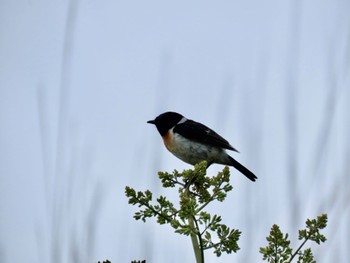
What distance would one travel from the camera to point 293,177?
10.3 feet

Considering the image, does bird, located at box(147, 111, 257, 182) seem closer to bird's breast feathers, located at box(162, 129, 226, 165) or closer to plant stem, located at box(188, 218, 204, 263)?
bird's breast feathers, located at box(162, 129, 226, 165)

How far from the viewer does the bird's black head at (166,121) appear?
6020mm

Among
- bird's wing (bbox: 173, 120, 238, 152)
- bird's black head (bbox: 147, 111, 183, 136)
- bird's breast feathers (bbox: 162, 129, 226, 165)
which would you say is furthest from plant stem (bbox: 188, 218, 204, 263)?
bird's black head (bbox: 147, 111, 183, 136)

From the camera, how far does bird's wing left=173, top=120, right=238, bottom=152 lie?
17.8ft

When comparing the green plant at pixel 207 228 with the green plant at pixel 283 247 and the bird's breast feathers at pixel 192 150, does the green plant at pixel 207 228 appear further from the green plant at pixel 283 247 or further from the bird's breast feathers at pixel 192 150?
the bird's breast feathers at pixel 192 150

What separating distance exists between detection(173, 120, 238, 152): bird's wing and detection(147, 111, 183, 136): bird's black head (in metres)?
0.24

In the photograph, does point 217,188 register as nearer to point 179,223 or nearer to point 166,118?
point 179,223

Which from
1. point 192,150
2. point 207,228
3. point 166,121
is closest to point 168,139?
point 192,150

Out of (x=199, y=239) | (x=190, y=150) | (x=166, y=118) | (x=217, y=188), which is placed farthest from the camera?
(x=166, y=118)

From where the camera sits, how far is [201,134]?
558 cm

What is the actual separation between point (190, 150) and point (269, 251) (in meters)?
3.73

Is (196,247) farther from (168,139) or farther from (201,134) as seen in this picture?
(168,139)

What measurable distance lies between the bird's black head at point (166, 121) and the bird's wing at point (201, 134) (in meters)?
0.24

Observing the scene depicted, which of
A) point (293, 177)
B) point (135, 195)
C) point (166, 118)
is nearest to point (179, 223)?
point (135, 195)
